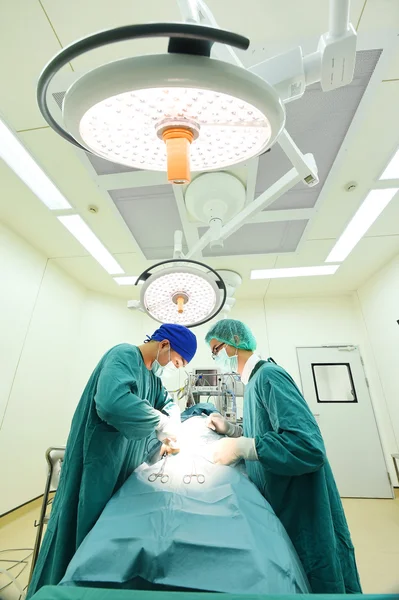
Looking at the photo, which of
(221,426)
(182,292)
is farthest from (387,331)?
(182,292)

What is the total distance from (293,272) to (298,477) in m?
2.49

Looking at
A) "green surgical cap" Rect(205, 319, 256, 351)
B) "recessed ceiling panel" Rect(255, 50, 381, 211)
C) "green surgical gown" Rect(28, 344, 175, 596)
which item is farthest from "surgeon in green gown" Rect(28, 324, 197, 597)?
"recessed ceiling panel" Rect(255, 50, 381, 211)

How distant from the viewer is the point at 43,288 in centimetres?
288

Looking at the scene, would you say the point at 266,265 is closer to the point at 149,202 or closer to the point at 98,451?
the point at 149,202

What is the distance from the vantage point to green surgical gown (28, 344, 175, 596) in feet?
2.85

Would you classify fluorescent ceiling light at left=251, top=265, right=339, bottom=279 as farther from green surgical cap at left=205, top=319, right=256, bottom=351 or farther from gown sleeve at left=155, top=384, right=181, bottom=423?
gown sleeve at left=155, top=384, right=181, bottom=423

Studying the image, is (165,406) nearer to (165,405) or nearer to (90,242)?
(165,405)

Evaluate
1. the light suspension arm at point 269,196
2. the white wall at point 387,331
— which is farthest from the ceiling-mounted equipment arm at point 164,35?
the white wall at point 387,331

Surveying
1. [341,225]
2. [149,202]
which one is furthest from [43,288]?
[341,225]

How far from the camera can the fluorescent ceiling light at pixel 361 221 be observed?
2.05 m

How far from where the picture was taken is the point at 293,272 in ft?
10.5

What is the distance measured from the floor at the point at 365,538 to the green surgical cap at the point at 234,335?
1.43m

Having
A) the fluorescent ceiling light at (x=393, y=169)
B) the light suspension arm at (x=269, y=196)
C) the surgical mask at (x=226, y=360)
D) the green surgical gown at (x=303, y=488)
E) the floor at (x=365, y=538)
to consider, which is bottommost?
the floor at (x=365, y=538)

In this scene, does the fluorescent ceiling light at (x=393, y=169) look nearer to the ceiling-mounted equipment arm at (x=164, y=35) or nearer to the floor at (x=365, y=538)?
the ceiling-mounted equipment arm at (x=164, y=35)
